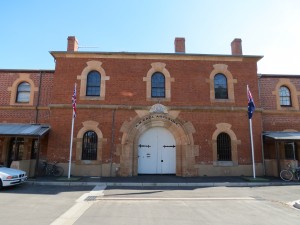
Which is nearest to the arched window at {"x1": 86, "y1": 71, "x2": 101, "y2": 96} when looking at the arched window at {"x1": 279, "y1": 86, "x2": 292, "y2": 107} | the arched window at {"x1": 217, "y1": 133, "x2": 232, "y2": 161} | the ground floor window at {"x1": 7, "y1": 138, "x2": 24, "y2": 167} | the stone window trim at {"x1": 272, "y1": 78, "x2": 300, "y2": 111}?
the ground floor window at {"x1": 7, "y1": 138, "x2": 24, "y2": 167}

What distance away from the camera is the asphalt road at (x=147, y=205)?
675cm

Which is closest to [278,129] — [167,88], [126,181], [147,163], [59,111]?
[167,88]

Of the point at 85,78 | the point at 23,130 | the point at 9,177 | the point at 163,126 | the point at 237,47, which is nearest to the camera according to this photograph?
the point at 9,177

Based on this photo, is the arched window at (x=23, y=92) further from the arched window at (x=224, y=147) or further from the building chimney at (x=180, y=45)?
the arched window at (x=224, y=147)

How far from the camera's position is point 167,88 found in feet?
54.9

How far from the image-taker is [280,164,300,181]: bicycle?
1461cm

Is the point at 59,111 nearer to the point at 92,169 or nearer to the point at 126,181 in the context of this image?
the point at 92,169

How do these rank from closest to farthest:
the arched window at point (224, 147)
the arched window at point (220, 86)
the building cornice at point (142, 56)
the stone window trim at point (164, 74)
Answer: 1. the arched window at point (224, 147)
2. the stone window trim at point (164, 74)
3. the building cornice at point (142, 56)
4. the arched window at point (220, 86)

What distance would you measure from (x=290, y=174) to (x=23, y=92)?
18729mm

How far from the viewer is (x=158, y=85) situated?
17.0 meters

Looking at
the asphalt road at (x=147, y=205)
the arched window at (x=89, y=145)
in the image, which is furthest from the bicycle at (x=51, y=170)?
the asphalt road at (x=147, y=205)

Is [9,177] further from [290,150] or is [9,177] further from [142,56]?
[290,150]

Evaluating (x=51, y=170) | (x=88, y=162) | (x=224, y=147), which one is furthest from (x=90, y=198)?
(x=224, y=147)

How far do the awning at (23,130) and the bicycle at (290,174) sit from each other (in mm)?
14866
